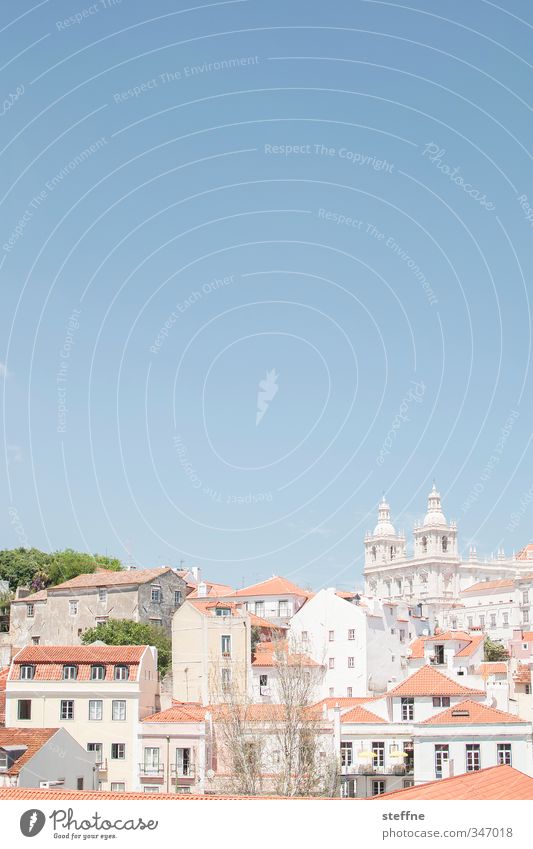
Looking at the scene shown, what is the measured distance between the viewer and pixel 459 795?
2792 centimetres

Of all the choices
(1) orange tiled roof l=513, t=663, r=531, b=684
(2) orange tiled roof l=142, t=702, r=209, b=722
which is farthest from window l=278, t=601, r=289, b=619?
(2) orange tiled roof l=142, t=702, r=209, b=722

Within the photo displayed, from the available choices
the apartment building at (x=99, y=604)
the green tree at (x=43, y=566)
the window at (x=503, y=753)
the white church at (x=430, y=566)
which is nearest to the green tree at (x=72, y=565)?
the green tree at (x=43, y=566)

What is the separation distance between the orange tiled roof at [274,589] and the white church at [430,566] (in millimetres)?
75667

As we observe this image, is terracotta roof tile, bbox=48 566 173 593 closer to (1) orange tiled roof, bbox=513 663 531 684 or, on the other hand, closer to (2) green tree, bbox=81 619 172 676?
(2) green tree, bbox=81 619 172 676

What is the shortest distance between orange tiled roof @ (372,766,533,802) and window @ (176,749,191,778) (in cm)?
2336

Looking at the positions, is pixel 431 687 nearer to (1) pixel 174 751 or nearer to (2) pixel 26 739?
(1) pixel 174 751

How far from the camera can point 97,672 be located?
57531mm

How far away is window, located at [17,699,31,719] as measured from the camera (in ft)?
186

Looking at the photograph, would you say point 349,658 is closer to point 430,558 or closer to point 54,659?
point 54,659

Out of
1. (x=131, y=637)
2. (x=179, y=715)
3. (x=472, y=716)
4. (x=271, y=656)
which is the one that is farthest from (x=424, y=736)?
(x=131, y=637)

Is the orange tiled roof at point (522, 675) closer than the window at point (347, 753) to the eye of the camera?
No

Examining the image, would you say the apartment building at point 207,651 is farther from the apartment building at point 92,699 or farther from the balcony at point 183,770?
the balcony at point 183,770

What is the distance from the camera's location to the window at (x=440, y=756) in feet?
169
